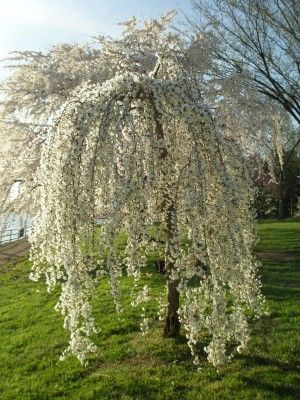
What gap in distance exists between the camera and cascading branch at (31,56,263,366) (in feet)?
18.7

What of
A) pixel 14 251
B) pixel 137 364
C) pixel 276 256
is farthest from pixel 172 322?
pixel 14 251

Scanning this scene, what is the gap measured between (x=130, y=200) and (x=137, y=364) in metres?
3.28

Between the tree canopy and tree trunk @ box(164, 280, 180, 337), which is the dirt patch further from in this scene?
the tree canopy

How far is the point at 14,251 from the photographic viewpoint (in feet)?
76.2

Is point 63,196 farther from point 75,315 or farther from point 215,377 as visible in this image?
point 215,377

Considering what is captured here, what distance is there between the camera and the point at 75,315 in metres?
5.68

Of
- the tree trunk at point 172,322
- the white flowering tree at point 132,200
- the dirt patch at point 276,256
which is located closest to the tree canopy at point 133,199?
the white flowering tree at point 132,200

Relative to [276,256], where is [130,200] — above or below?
above

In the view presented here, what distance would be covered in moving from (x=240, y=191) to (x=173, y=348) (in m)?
3.51

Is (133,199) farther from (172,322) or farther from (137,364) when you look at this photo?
(172,322)

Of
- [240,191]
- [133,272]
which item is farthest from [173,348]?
[240,191]

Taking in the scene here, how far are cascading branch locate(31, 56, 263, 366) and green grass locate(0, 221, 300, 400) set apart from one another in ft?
3.92

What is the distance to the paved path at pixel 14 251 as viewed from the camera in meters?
21.0

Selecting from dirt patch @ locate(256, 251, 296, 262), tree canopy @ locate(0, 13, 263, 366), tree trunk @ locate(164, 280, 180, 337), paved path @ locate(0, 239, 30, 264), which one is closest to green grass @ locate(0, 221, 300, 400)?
tree trunk @ locate(164, 280, 180, 337)
